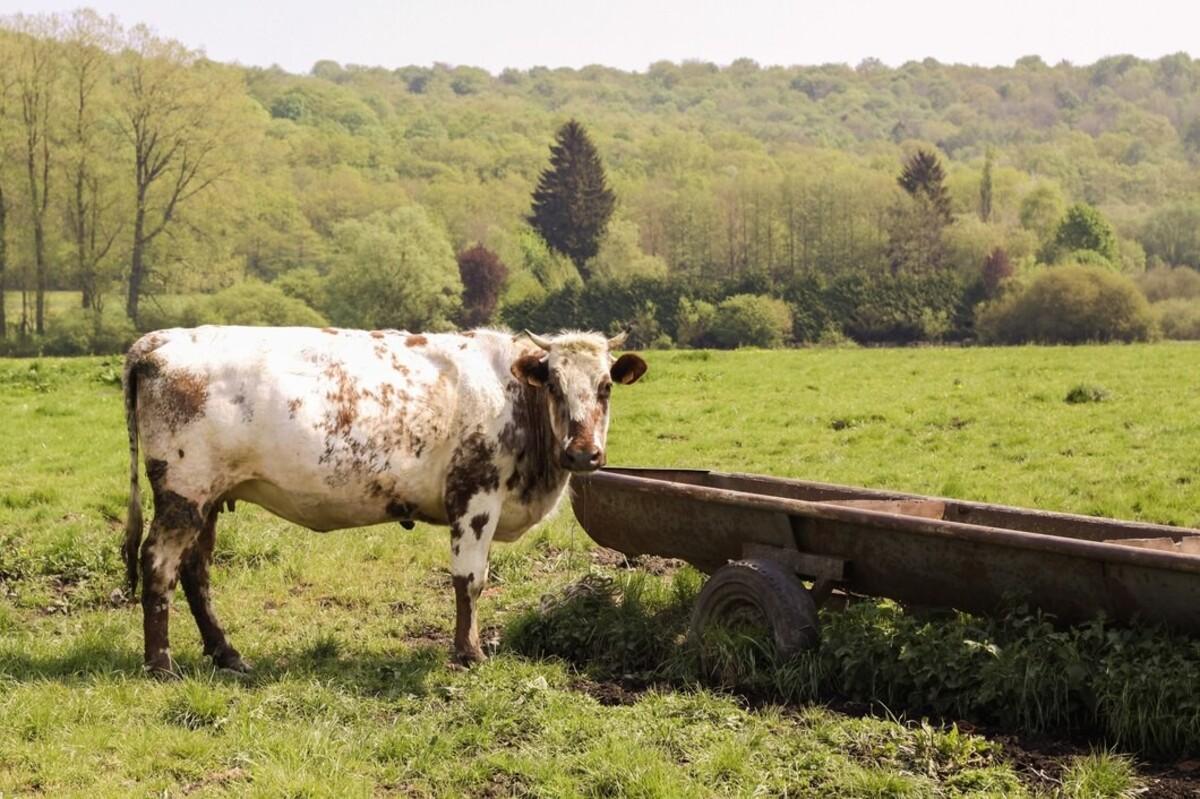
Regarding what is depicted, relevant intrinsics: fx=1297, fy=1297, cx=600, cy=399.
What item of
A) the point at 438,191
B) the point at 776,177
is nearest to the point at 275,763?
the point at 776,177

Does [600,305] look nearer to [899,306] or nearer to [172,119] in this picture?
[899,306]

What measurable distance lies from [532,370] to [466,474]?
33.8 inches

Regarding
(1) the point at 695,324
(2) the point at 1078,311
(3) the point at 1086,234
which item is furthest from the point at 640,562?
(3) the point at 1086,234

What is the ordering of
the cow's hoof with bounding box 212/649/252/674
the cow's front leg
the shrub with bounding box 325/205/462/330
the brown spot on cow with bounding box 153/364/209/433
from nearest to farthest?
the brown spot on cow with bounding box 153/364/209/433 → the cow's hoof with bounding box 212/649/252/674 → the cow's front leg → the shrub with bounding box 325/205/462/330

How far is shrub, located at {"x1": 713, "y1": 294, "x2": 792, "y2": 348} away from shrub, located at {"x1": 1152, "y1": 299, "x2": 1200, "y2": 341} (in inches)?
783

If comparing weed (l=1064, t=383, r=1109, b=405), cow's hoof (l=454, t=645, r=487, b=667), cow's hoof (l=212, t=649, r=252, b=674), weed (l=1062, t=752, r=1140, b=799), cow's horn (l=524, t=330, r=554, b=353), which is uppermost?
cow's horn (l=524, t=330, r=554, b=353)

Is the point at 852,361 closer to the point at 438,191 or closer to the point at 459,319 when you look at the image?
the point at 459,319

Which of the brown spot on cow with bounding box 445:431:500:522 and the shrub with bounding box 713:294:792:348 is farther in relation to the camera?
the shrub with bounding box 713:294:792:348

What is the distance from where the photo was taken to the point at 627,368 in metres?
9.49

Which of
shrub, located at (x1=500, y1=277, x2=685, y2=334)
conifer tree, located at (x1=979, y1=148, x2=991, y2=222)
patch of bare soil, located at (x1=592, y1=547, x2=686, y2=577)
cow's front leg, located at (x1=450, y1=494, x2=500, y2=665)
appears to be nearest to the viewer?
cow's front leg, located at (x1=450, y1=494, x2=500, y2=665)

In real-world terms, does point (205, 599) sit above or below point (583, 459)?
below

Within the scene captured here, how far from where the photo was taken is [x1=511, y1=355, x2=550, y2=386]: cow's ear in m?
8.99

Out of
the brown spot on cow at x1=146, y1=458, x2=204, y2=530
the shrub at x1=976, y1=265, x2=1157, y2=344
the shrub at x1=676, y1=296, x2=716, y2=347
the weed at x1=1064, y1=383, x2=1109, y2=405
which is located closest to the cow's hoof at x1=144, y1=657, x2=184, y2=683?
the brown spot on cow at x1=146, y1=458, x2=204, y2=530

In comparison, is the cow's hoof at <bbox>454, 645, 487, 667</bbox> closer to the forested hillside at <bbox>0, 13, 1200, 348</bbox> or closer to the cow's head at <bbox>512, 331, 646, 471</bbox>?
the cow's head at <bbox>512, 331, 646, 471</bbox>
